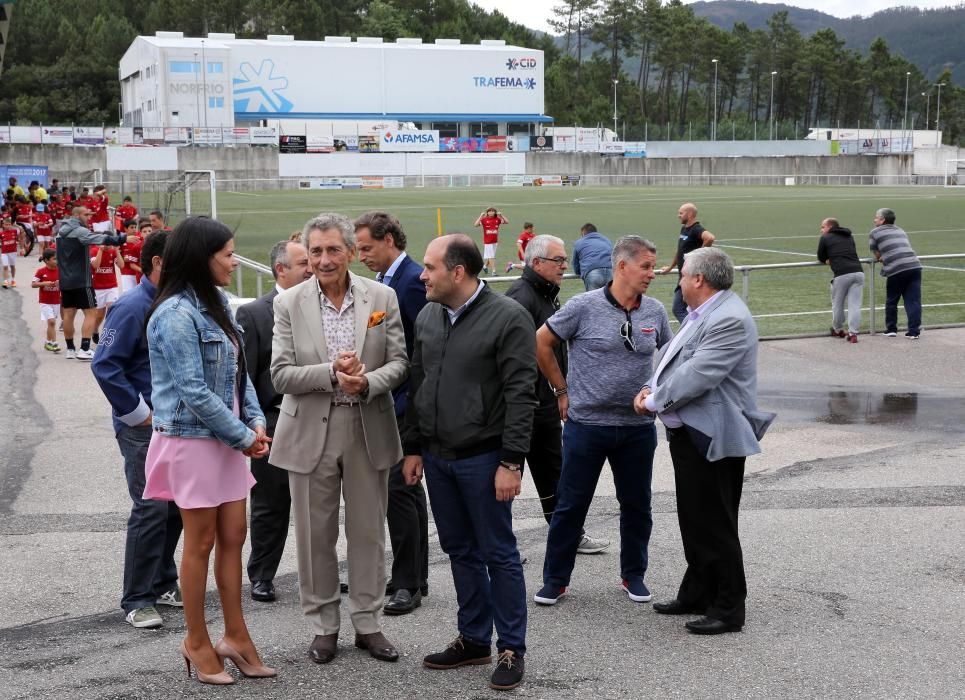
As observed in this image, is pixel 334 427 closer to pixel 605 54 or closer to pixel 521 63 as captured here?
pixel 521 63

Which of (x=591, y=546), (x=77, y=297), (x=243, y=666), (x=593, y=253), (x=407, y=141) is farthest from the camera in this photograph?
(x=407, y=141)

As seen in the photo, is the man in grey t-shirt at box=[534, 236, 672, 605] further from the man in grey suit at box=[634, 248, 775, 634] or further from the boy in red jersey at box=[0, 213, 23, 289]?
the boy in red jersey at box=[0, 213, 23, 289]

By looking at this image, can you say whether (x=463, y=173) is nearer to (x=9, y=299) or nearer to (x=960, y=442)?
(x=9, y=299)

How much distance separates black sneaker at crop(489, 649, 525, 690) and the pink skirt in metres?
1.37

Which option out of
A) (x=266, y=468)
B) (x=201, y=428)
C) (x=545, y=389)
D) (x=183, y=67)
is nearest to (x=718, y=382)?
(x=545, y=389)

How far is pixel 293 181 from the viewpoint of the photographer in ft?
242

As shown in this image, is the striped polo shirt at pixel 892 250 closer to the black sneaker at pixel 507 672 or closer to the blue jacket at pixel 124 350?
the black sneaker at pixel 507 672

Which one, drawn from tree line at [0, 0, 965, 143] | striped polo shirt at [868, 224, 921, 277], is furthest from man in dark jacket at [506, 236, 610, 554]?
tree line at [0, 0, 965, 143]

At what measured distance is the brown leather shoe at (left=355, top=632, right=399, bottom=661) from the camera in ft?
17.2

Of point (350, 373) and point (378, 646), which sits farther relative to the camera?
point (378, 646)

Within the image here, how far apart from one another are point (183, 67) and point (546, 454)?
92254 millimetres

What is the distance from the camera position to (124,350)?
18.7ft

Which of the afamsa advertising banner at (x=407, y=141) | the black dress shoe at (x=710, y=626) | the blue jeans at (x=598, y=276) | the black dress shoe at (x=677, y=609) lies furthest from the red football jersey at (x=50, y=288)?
the afamsa advertising banner at (x=407, y=141)

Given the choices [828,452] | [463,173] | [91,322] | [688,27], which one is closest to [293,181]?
[463,173]
